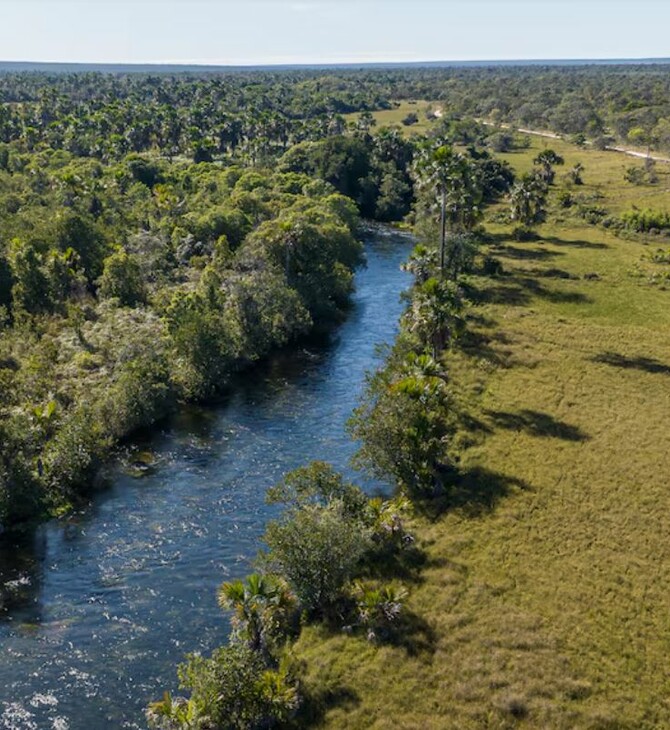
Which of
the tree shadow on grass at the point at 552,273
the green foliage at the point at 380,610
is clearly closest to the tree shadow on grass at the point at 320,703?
the green foliage at the point at 380,610

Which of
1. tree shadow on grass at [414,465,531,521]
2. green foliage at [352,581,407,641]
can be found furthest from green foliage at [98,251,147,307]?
green foliage at [352,581,407,641]

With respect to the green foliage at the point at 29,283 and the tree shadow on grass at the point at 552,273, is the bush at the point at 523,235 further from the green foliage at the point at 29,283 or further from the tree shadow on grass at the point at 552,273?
the green foliage at the point at 29,283

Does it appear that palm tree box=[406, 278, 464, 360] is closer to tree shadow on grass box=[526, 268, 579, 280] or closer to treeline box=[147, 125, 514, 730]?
treeline box=[147, 125, 514, 730]

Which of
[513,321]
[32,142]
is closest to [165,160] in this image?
[32,142]

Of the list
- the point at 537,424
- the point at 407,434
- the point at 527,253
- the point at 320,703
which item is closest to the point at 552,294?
the point at 527,253

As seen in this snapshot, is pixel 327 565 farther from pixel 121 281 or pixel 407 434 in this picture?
pixel 121 281
